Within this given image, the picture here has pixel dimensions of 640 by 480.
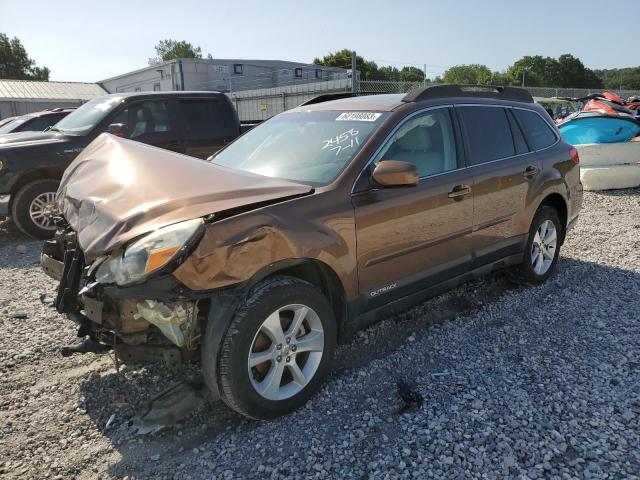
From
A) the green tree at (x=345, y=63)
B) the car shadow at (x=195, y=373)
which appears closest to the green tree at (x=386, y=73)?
the green tree at (x=345, y=63)

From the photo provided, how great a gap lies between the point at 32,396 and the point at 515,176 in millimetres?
3997

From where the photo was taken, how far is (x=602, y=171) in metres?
9.59

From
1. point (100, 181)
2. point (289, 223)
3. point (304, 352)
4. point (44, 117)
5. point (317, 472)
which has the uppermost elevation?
point (44, 117)

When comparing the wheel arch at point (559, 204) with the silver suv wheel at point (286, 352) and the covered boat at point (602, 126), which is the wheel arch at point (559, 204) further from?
the covered boat at point (602, 126)

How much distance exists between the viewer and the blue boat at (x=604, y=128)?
9.98m

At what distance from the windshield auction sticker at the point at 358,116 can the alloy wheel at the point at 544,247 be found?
7.21 ft

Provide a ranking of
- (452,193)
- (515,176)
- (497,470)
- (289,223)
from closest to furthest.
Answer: (497,470), (289,223), (452,193), (515,176)

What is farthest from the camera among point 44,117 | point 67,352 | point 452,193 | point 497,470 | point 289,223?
point 44,117

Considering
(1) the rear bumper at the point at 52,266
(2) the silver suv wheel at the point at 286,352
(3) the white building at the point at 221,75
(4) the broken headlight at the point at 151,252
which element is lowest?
(2) the silver suv wheel at the point at 286,352

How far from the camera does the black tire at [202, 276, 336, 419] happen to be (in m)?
2.53

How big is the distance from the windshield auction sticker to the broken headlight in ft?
5.25

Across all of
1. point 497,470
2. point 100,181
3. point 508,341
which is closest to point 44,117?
point 100,181

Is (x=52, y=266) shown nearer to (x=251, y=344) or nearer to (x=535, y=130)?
(x=251, y=344)

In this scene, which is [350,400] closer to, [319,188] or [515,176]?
[319,188]
